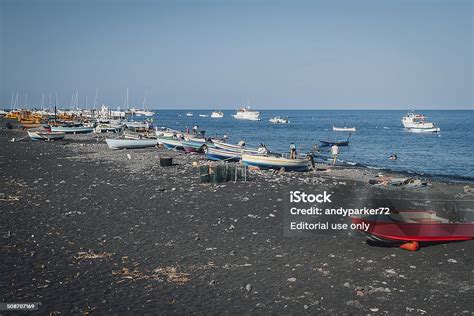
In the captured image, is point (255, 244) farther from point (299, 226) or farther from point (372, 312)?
point (372, 312)

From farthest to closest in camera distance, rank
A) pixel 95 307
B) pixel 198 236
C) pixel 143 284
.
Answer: pixel 198 236, pixel 143 284, pixel 95 307

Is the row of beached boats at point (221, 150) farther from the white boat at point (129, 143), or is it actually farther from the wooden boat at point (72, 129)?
the wooden boat at point (72, 129)

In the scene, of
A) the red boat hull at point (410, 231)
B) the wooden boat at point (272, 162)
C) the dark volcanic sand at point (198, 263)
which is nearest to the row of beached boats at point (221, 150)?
the wooden boat at point (272, 162)

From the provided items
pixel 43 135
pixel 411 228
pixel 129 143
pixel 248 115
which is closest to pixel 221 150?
pixel 129 143

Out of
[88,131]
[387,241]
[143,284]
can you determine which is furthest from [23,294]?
[88,131]

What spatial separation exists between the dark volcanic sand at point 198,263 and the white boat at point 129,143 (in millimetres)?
22616

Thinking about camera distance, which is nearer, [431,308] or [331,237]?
[431,308]

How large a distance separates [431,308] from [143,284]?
6.53 metres

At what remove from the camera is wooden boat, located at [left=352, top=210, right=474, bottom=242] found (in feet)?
41.8

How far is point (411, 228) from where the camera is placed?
42.0 feet

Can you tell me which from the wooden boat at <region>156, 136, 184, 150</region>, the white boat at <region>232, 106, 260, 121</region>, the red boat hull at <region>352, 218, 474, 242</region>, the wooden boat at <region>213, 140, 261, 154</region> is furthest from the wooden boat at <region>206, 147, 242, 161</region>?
the white boat at <region>232, 106, 260, 121</region>

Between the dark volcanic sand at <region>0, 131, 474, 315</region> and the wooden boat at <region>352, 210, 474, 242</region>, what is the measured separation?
35cm

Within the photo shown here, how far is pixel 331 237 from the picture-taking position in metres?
14.1

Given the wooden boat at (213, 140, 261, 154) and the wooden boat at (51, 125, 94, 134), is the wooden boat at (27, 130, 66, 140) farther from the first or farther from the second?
the wooden boat at (213, 140, 261, 154)
